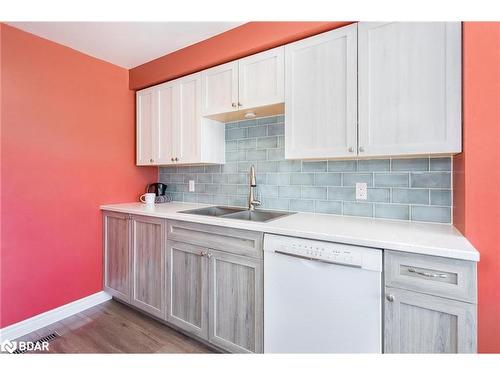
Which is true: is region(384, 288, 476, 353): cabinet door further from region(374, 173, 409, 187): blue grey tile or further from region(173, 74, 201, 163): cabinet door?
region(173, 74, 201, 163): cabinet door

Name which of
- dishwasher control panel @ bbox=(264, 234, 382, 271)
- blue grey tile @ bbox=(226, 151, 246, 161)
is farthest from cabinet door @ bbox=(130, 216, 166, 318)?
dishwasher control panel @ bbox=(264, 234, 382, 271)

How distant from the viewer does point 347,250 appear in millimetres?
1209

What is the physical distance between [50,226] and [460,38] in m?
3.02

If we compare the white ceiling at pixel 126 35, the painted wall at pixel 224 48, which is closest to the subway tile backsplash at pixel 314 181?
the painted wall at pixel 224 48

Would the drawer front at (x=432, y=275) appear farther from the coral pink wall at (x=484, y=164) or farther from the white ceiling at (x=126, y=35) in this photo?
the white ceiling at (x=126, y=35)

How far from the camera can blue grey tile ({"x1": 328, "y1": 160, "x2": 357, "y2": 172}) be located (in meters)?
1.80

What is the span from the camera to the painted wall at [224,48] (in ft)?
5.43

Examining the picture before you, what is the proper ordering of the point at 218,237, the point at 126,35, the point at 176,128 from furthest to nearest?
the point at 176,128 < the point at 126,35 < the point at 218,237

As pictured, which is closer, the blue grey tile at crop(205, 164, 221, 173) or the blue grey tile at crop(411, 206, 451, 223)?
the blue grey tile at crop(411, 206, 451, 223)

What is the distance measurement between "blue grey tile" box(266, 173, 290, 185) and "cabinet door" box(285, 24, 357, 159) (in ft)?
1.25

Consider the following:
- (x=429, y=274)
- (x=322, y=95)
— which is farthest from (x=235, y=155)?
(x=429, y=274)

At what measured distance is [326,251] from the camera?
4.12 ft

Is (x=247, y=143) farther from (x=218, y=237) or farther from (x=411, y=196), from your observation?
(x=411, y=196)

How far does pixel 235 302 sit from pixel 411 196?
1323 millimetres
